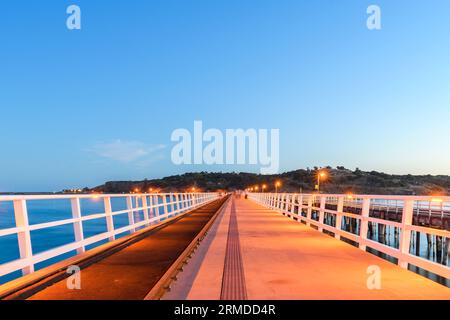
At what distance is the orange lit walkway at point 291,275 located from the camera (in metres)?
6.12

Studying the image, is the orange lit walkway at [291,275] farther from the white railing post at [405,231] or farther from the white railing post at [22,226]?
the white railing post at [22,226]

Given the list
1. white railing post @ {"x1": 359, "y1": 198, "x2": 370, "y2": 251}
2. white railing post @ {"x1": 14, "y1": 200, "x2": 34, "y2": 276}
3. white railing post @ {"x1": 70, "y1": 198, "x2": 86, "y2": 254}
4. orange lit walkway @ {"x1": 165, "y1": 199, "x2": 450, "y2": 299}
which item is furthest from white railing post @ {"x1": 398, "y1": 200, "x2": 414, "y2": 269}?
white railing post @ {"x1": 14, "y1": 200, "x2": 34, "y2": 276}

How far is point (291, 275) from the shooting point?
7.52m

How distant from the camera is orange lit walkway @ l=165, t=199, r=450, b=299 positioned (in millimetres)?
6117

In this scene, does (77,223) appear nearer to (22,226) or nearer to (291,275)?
(22,226)

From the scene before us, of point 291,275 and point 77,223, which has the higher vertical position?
point 77,223

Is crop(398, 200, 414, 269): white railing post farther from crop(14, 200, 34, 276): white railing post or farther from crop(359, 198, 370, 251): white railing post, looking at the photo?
crop(14, 200, 34, 276): white railing post

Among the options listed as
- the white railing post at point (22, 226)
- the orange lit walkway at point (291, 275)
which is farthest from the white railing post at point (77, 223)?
the orange lit walkway at point (291, 275)

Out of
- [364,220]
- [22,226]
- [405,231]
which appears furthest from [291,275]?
[22,226]

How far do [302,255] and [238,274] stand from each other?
2816 mm

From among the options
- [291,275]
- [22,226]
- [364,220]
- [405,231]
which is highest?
[22,226]
